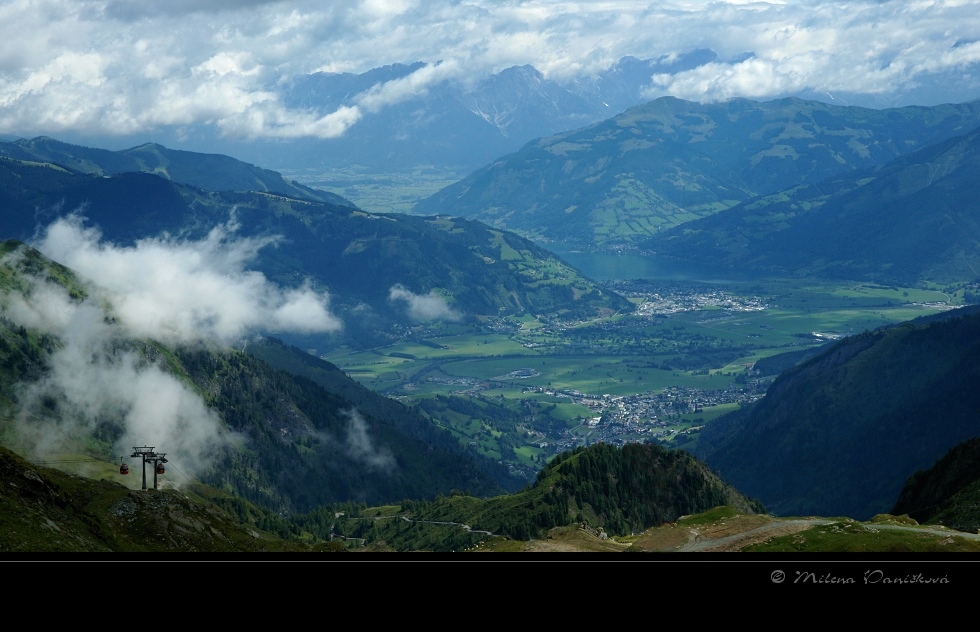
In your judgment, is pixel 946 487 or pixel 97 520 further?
pixel 946 487

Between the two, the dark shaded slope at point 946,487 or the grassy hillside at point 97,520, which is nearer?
the grassy hillside at point 97,520

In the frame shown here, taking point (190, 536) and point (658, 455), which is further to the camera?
point (658, 455)

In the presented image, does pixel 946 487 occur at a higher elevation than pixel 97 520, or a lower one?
lower

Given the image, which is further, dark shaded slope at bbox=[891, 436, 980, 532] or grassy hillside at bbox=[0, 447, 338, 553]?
dark shaded slope at bbox=[891, 436, 980, 532]
